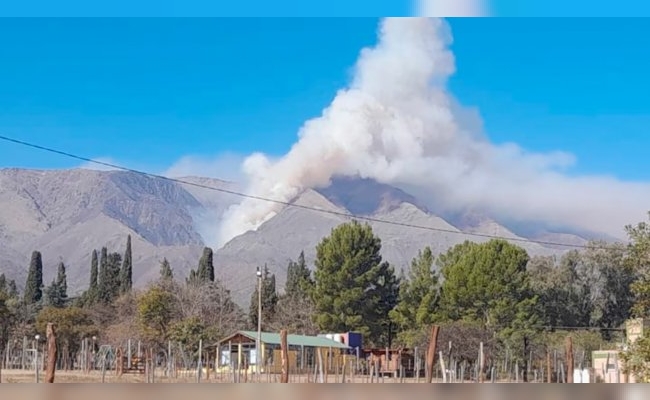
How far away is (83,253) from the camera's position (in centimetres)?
3203

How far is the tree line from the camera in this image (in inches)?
566

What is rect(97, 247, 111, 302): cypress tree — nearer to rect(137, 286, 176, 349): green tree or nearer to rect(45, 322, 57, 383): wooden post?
rect(137, 286, 176, 349): green tree

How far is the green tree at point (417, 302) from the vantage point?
14.9m

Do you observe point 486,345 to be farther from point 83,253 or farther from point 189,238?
point 83,253

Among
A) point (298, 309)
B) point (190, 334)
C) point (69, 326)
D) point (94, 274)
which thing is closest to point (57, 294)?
point (94, 274)

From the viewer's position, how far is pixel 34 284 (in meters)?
18.5

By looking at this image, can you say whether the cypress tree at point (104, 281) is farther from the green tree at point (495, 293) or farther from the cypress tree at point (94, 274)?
the green tree at point (495, 293)

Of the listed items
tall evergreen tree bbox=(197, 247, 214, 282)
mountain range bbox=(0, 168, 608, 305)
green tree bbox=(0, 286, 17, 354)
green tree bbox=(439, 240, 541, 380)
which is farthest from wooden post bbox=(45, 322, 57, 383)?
mountain range bbox=(0, 168, 608, 305)

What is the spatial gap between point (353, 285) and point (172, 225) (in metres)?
21.2

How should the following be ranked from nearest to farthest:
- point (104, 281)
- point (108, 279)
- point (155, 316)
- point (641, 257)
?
point (641, 257) < point (155, 316) < point (104, 281) < point (108, 279)

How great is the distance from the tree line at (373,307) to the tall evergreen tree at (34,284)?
39.4 inches

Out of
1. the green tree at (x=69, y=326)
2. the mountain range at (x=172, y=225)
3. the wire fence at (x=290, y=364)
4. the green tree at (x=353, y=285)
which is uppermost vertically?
the mountain range at (x=172, y=225)

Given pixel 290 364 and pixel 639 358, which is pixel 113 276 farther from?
pixel 639 358

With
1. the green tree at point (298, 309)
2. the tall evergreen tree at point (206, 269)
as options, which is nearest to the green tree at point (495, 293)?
the green tree at point (298, 309)
